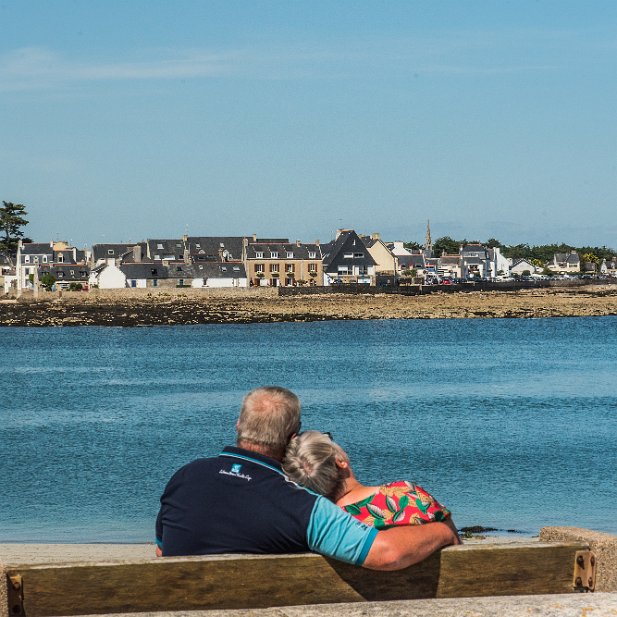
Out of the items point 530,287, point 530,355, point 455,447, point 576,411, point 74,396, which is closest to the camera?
point 455,447

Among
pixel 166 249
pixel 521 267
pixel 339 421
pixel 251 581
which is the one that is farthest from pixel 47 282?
pixel 251 581

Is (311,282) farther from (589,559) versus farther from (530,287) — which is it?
(589,559)

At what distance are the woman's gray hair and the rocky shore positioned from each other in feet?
257

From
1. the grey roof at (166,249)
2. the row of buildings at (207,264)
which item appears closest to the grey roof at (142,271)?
the row of buildings at (207,264)

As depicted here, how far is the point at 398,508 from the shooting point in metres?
4.65

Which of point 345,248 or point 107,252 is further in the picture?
point 107,252

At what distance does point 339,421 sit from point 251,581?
2546cm

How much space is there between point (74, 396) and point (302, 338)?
114 ft

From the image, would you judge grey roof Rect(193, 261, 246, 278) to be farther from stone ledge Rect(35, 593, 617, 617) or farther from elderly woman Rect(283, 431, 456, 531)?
stone ledge Rect(35, 593, 617, 617)

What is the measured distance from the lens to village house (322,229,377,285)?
382 feet

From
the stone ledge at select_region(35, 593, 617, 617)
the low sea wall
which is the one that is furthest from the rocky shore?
the stone ledge at select_region(35, 593, 617, 617)

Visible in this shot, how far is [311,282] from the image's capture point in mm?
116125

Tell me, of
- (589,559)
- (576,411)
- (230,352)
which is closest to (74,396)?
(576,411)

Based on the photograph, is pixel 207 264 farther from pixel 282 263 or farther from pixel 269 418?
pixel 269 418
